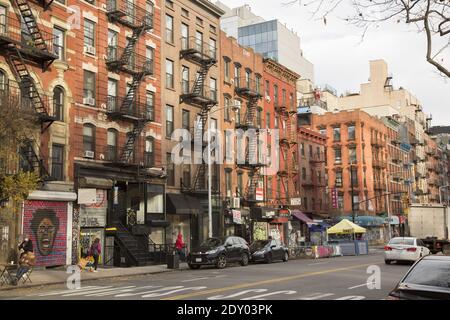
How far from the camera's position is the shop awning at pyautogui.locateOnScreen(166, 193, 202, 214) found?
35375mm

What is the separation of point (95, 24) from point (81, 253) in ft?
43.6

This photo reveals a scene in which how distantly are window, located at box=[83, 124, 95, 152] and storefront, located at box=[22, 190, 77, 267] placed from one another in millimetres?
3383

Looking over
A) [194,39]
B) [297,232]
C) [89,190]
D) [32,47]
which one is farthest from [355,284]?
[297,232]

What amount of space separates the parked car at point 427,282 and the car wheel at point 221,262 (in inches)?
749

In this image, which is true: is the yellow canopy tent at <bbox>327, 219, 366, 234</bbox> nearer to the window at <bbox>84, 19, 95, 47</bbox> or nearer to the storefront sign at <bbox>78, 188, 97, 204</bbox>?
the storefront sign at <bbox>78, 188, 97, 204</bbox>

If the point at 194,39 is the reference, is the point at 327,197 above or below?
below

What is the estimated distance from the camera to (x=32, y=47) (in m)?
25.9

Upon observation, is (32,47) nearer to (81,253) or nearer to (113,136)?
(113,136)

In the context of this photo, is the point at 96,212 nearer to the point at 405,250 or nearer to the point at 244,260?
the point at 244,260

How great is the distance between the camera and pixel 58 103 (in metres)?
28.5

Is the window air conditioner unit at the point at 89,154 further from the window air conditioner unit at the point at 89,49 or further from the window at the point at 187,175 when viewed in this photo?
the window at the point at 187,175

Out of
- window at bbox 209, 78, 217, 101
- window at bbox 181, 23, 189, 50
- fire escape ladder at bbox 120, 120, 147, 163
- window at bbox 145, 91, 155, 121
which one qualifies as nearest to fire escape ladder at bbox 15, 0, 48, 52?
fire escape ladder at bbox 120, 120, 147, 163
